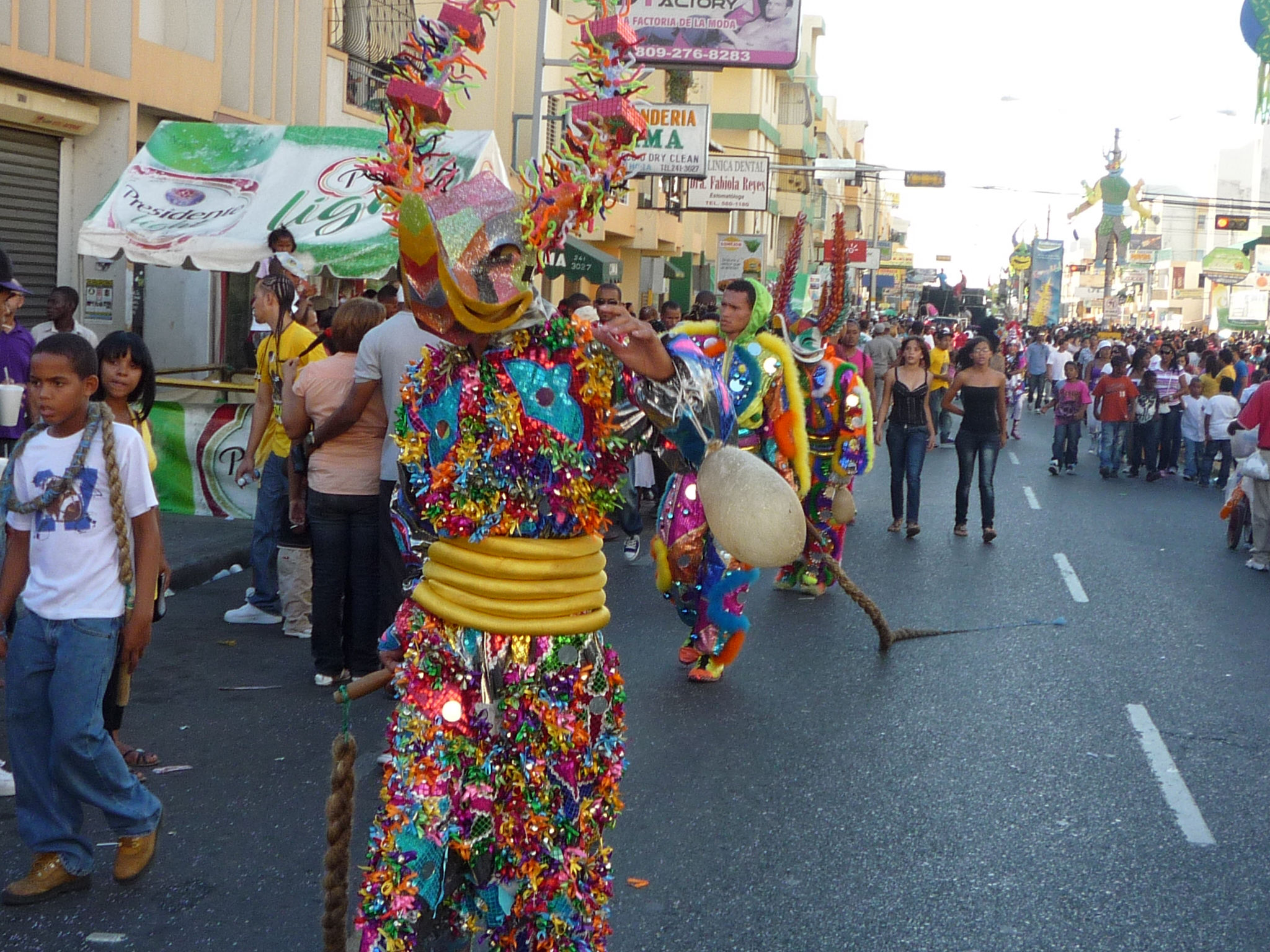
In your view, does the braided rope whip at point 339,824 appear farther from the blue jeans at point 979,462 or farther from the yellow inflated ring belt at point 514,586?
the blue jeans at point 979,462

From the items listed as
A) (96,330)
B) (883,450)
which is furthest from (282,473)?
(883,450)

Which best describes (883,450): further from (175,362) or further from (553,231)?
(553,231)

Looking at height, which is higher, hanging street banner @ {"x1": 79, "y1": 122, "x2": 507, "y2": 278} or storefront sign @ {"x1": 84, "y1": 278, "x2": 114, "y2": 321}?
hanging street banner @ {"x1": 79, "y1": 122, "x2": 507, "y2": 278}

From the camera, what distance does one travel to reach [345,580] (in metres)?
6.65

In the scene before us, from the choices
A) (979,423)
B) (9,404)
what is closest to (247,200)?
(9,404)

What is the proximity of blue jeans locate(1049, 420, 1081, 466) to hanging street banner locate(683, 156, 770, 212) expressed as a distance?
912cm

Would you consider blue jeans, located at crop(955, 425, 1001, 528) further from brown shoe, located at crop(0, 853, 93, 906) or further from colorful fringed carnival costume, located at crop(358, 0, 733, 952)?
colorful fringed carnival costume, located at crop(358, 0, 733, 952)

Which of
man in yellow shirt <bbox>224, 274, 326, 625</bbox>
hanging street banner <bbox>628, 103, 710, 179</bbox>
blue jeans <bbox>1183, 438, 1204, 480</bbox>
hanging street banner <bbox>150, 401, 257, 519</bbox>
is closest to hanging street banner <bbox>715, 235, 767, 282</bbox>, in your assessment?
hanging street banner <bbox>628, 103, 710, 179</bbox>

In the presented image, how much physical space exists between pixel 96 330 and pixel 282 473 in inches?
286

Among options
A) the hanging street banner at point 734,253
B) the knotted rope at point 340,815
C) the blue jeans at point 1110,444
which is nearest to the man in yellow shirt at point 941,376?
the blue jeans at point 1110,444

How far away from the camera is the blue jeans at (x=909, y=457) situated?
12672mm

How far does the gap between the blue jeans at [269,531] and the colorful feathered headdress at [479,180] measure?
15.7 ft

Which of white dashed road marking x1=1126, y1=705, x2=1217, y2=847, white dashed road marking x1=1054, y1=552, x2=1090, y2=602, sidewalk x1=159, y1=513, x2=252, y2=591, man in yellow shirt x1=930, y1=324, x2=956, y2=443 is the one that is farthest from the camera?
man in yellow shirt x1=930, y1=324, x2=956, y2=443

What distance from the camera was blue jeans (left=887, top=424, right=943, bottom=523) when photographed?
41.6 ft
